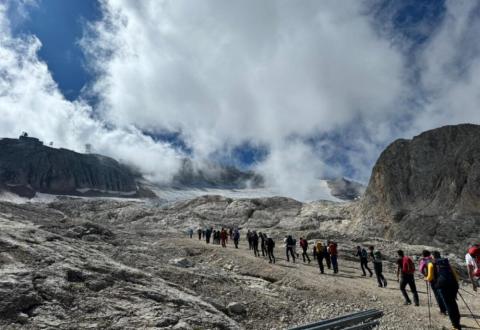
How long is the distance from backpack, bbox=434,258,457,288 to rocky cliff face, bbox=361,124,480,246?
51.2 meters

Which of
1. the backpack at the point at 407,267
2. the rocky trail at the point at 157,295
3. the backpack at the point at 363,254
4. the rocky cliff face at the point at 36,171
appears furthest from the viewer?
the rocky cliff face at the point at 36,171

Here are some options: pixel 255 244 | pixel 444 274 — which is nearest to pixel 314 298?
pixel 444 274

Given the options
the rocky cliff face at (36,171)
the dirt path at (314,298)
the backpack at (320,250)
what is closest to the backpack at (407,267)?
the dirt path at (314,298)

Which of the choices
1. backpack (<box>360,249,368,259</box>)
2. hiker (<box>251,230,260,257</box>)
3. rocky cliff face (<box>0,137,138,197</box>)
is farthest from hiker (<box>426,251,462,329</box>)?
rocky cliff face (<box>0,137,138,197</box>)

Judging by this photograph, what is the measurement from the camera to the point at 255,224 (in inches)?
3265

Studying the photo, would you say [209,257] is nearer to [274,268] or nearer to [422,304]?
[274,268]

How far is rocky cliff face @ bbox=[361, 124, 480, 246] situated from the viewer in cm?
5947

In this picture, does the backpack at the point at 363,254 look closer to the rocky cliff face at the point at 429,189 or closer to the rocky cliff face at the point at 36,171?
the rocky cliff face at the point at 429,189

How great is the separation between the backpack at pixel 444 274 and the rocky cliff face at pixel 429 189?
168 ft

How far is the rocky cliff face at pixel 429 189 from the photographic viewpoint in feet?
195

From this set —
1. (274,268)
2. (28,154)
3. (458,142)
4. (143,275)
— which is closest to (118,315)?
(143,275)

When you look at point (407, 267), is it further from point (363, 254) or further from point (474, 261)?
point (363, 254)

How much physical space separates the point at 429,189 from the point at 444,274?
66292 millimetres

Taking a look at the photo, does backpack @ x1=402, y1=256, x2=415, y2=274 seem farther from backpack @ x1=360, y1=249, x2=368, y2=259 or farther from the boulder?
backpack @ x1=360, y1=249, x2=368, y2=259
